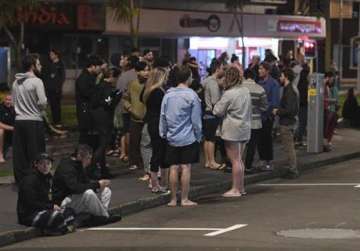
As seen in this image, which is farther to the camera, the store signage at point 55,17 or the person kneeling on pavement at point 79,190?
the store signage at point 55,17

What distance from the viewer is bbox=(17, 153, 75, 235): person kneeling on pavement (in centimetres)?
930

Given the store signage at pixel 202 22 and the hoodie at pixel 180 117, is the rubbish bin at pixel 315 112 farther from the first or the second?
the store signage at pixel 202 22

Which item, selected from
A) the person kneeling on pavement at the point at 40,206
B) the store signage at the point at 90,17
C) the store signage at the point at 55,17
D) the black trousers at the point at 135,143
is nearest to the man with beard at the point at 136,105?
the black trousers at the point at 135,143

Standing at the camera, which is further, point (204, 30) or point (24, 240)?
point (204, 30)

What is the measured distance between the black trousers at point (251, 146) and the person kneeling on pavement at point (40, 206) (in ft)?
16.4

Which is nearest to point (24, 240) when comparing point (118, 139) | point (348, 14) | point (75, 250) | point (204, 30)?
point (75, 250)

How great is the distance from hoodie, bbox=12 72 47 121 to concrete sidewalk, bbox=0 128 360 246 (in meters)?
1.20

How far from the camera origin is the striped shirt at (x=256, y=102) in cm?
1345

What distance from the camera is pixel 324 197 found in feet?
39.3

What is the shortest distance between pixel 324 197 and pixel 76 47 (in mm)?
27310

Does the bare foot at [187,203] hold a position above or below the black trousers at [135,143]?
below

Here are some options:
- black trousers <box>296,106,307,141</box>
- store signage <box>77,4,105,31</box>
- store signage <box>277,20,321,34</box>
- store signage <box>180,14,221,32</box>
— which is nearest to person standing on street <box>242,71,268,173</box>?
black trousers <box>296,106,307,141</box>

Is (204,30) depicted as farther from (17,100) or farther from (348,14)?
(17,100)

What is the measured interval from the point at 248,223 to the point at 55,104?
970cm
